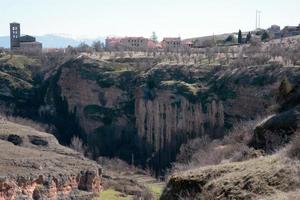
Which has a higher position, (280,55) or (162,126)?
(280,55)

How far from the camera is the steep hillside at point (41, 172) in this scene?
149 ft

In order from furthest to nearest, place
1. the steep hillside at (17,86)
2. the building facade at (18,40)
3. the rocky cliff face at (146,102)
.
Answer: the building facade at (18,40)
the steep hillside at (17,86)
the rocky cliff face at (146,102)

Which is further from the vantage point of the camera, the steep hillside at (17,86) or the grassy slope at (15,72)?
the grassy slope at (15,72)

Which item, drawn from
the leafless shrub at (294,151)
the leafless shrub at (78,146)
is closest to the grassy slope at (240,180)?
the leafless shrub at (294,151)

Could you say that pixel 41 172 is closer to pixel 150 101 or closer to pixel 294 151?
pixel 150 101

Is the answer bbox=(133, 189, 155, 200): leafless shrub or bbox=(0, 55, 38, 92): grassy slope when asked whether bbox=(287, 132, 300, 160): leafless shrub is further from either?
bbox=(0, 55, 38, 92): grassy slope

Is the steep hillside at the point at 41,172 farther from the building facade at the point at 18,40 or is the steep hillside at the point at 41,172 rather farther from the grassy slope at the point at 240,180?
the building facade at the point at 18,40

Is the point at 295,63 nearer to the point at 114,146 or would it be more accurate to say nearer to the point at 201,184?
the point at 114,146

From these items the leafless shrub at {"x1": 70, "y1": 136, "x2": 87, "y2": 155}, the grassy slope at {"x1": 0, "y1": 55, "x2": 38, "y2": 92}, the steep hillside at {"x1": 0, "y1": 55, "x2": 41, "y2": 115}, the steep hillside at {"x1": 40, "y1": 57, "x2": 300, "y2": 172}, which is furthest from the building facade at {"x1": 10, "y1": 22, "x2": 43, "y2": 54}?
the leafless shrub at {"x1": 70, "y1": 136, "x2": 87, "y2": 155}

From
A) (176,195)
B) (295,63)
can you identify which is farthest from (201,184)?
(295,63)

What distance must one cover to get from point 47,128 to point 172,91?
20085mm

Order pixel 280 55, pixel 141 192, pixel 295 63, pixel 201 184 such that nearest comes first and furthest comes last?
pixel 201 184, pixel 141 192, pixel 295 63, pixel 280 55

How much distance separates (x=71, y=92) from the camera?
93062 mm

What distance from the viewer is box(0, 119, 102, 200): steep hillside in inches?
1786
